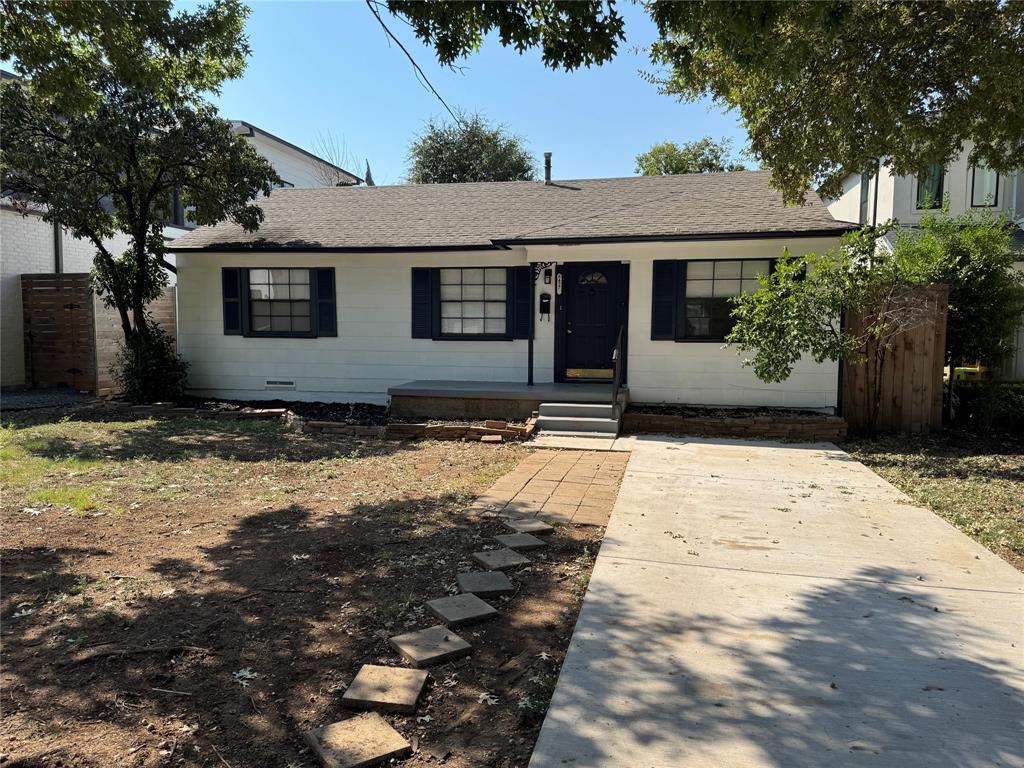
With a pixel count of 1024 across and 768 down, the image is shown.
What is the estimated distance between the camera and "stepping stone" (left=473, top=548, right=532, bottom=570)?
4074 mm

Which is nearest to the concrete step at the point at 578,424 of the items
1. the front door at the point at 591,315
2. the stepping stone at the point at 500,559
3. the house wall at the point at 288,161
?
the front door at the point at 591,315

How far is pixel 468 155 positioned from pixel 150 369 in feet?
58.9

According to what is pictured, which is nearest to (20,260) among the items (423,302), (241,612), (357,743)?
(423,302)

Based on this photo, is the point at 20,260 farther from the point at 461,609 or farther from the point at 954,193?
the point at 954,193

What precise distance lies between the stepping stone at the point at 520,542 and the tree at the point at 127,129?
19.4 feet

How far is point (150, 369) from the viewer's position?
10.8 metres

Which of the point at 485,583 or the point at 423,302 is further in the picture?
the point at 423,302

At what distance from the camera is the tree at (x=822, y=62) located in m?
4.39

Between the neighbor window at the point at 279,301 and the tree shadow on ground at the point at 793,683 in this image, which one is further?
the neighbor window at the point at 279,301

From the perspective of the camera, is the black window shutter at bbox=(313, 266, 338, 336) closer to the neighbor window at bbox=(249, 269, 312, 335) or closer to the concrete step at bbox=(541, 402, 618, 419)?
the neighbor window at bbox=(249, 269, 312, 335)

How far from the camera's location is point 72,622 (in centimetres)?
323

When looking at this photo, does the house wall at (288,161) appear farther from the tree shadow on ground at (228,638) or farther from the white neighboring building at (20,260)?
the tree shadow on ground at (228,638)

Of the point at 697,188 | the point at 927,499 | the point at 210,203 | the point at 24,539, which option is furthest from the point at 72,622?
the point at 697,188

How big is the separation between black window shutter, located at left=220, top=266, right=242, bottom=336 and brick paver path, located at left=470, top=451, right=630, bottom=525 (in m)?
6.57
